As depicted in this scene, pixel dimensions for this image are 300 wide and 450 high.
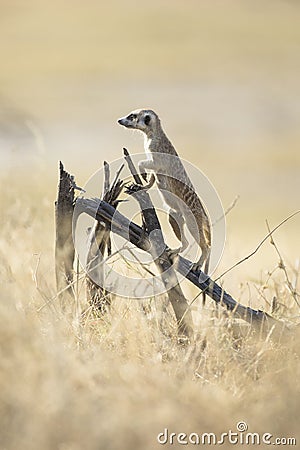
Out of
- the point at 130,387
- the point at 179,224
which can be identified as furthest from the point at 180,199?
the point at 130,387

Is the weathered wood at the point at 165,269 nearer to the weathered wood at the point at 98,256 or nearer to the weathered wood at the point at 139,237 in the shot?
the weathered wood at the point at 139,237

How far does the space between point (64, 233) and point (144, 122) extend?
1116mm

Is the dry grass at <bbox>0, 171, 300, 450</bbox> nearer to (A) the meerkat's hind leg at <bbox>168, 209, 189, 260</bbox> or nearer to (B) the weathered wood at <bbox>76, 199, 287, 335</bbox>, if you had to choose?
(B) the weathered wood at <bbox>76, 199, 287, 335</bbox>

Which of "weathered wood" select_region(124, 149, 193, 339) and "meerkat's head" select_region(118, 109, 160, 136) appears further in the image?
"meerkat's head" select_region(118, 109, 160, 136)

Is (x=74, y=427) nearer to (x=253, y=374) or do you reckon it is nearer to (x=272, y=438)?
(x=272, y=438)

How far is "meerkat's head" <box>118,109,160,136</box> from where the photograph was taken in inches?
219

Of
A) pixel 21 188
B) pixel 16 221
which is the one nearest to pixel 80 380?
pixel 16 221

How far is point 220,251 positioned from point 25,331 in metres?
2.05

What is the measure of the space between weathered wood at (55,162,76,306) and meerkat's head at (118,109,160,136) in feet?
2.58

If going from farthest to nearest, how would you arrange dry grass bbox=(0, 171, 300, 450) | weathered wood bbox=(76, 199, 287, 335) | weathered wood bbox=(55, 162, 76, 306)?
weathered wood bbox=(55, 162, 76, 306) < weathered wood bbox=(76, 199, 287, 335) < dry grass bbox=(0, 171, 300, 450)

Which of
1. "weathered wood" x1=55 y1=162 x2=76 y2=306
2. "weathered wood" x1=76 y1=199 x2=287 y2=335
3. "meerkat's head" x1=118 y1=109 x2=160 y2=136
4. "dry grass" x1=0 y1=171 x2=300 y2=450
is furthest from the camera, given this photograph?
"meerkat's head" x1=118 y1=109 x2=160 y2=136

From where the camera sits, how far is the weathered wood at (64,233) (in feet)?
16.6

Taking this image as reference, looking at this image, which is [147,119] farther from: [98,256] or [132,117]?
[98,256]

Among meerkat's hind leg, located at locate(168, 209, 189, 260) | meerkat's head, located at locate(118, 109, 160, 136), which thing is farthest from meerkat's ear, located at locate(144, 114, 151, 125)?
meerkat's hind leg, located at locate(168, 209, 189, 260)
